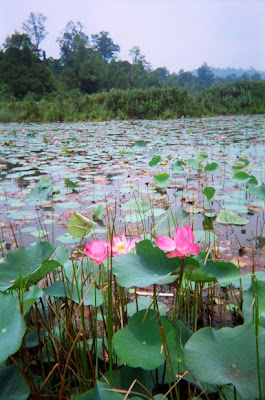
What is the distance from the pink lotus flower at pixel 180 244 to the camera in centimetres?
56

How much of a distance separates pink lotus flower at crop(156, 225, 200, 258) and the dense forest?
1013cm

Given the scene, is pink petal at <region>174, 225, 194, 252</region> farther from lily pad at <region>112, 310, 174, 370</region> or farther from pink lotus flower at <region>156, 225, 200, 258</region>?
lily pad at <region>112, 310, 174, 370</region>

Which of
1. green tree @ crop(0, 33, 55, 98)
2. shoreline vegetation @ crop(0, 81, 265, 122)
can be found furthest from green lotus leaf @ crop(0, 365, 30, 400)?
green tree @ crop(0, 33, 55, 98)

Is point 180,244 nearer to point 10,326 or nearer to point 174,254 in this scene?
point 174,254

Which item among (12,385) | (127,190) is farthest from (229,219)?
(12,385)

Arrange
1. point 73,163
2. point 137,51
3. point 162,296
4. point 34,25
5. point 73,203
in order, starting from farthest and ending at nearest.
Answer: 1. point 137,51
2. point 34,25
3. point 73,163
4. point 73,203
5. point 162,296

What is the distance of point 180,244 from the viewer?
0.56m

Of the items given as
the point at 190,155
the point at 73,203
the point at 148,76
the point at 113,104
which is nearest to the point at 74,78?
the point at 148,76

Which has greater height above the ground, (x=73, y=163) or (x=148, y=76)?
(x=148, y=76)

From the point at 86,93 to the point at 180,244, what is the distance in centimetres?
1976

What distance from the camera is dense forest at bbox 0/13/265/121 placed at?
10.8 metres

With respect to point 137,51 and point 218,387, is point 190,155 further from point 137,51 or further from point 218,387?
point 137,51

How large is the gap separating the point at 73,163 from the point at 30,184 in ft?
2.82

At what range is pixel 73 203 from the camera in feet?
6.37
